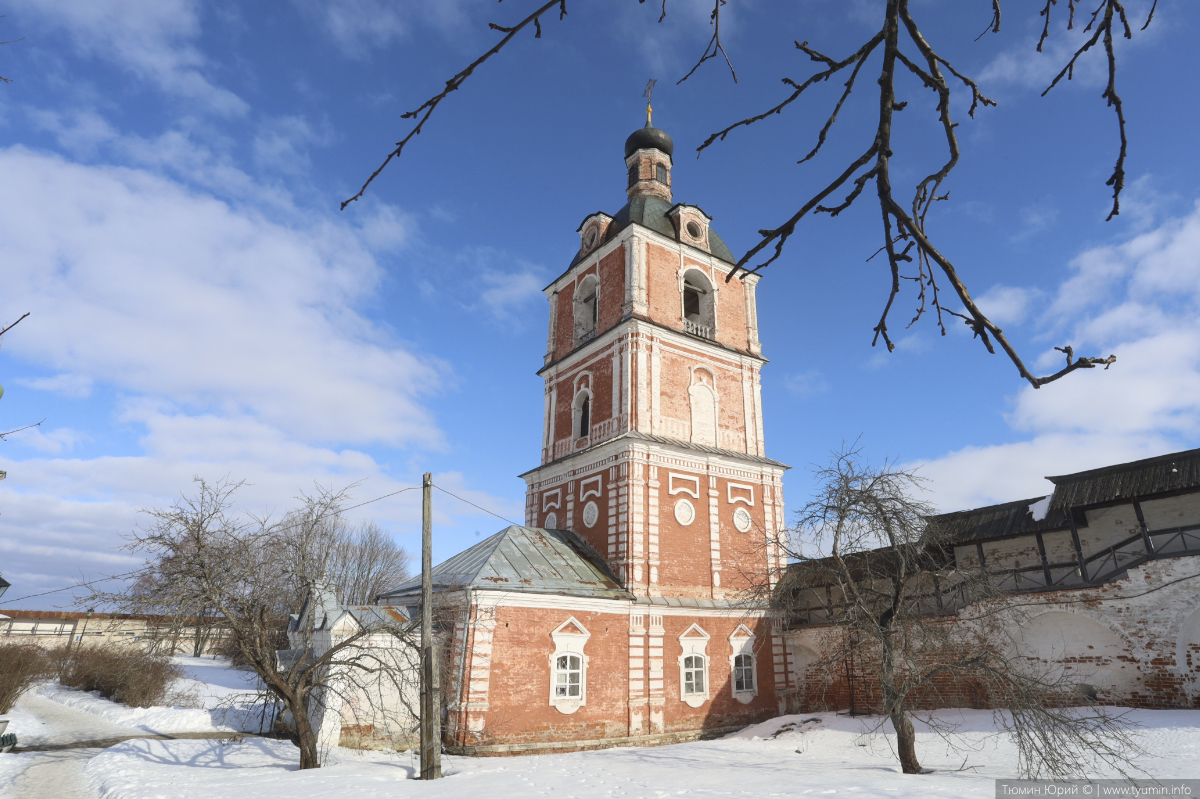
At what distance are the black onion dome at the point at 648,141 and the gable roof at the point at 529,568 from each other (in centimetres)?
1524

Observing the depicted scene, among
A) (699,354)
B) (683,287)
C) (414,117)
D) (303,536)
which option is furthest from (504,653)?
(414,117)

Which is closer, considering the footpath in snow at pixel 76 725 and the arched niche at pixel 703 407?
the footpath in snow at pixel 76 725

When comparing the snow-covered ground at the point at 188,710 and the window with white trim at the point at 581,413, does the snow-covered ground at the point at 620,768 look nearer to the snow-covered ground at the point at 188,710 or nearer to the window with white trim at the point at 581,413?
the snow-covered ground at the point at 188,710

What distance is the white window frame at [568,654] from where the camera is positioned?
1531cm

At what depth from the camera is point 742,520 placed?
20.0 meters

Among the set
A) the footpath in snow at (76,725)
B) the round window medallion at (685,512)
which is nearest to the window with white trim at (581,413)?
the round window medallion at (685,512)

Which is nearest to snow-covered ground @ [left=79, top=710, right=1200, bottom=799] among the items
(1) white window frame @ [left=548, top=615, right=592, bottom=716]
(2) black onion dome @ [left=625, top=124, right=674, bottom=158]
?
(1) white window frame @ [left=548, top=615, right=592, bottom=716]

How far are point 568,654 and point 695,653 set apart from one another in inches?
155

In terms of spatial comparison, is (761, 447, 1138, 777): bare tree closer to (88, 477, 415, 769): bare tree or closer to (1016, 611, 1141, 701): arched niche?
(1016, 611, 1141, 701): arched niche

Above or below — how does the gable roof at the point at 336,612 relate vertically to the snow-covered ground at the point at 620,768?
above

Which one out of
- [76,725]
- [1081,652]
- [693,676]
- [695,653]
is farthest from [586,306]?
[76,725]

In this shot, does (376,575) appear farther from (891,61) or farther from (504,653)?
(891,61)

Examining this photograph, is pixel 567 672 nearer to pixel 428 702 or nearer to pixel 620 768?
pixel 620 768

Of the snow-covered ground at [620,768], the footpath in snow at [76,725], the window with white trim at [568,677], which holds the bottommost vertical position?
the footpath in snow at [76,725]
